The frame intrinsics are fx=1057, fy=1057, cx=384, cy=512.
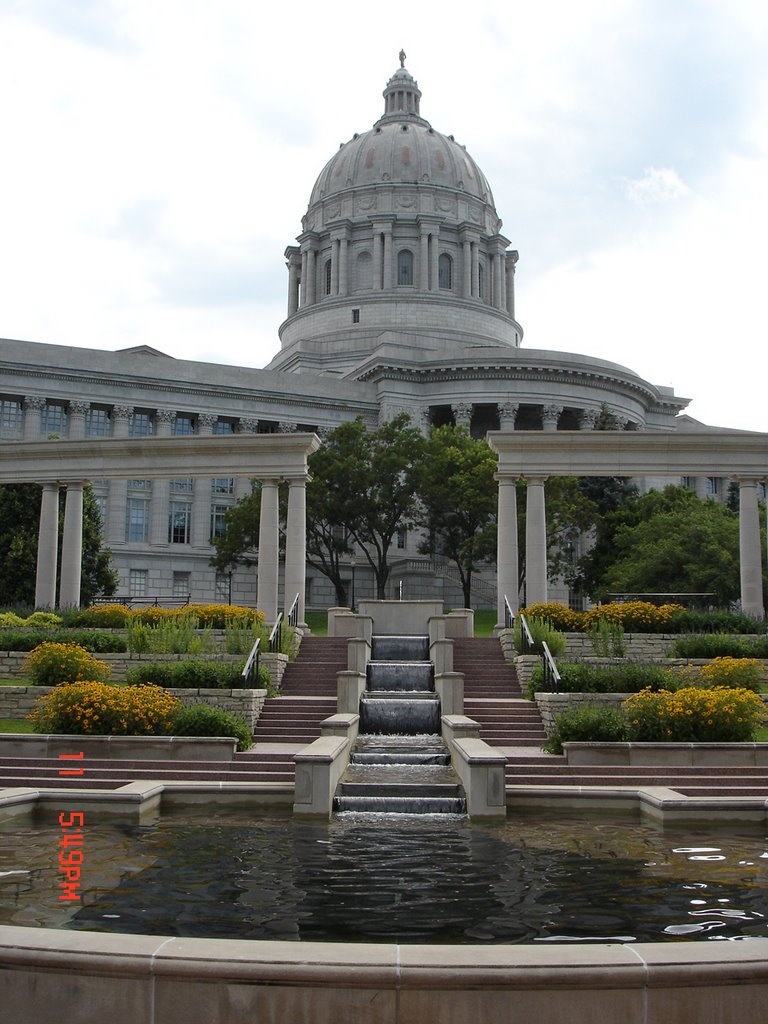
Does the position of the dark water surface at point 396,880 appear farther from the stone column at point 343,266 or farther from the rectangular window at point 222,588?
the stone column at point 343,266

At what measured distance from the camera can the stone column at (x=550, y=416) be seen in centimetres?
8419

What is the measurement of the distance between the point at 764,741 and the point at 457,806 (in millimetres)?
7312

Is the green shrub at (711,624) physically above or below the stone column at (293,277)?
below

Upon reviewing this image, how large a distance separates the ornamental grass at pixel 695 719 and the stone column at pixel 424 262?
87.5m

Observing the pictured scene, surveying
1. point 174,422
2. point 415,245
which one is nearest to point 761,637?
point 174,422

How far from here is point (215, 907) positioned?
10.7m

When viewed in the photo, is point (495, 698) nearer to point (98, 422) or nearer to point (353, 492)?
point (353, 492)

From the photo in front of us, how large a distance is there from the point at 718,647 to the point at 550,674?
19.3 feet

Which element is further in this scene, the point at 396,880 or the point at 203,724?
the point at 203,724

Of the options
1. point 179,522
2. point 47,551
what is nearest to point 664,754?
point 47,551

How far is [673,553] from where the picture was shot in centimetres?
5319

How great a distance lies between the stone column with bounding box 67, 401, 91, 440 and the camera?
76562mm

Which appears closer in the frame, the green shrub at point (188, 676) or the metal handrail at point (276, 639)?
the green shrub at point (188, 676)
